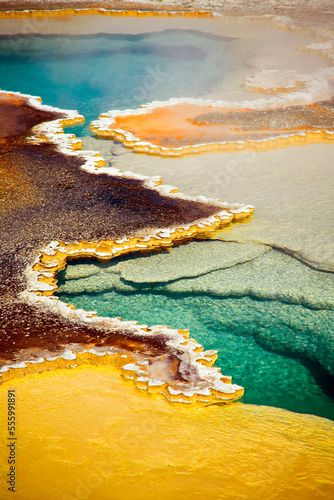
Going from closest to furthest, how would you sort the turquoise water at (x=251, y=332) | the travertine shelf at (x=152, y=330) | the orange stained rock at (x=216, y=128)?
the travertine shelf at (x=152, y=330)
the turquoise water at (x=251, y=332)
the orange stained rock at (x=216, y=128)

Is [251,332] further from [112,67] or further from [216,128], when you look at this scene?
[112,67]

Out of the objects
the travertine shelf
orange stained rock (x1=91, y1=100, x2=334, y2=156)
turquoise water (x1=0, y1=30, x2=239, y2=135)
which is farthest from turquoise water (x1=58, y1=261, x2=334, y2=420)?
turquoise water (x1=0, y1=30, x2=239, y2=135)

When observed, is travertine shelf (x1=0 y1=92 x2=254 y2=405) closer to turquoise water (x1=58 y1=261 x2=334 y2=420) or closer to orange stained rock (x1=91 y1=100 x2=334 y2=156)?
turquoise water (x1=58 y1=261 x2=334 y2=420)

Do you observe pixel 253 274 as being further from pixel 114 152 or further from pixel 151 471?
pixel 114 152

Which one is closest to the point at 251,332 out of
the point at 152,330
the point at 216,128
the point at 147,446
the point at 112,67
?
the point at 152,330

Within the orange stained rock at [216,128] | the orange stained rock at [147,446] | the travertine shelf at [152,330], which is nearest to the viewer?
the orange stained rock at [147,446]

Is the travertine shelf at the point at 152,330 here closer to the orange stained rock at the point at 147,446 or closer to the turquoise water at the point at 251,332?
the orange stained rock at the point at 147,446

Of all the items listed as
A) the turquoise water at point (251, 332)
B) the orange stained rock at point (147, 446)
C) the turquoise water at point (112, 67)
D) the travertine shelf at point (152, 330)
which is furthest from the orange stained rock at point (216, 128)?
the orange stained rock at point (147, 446)
